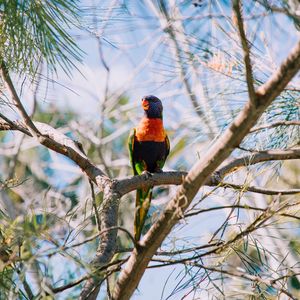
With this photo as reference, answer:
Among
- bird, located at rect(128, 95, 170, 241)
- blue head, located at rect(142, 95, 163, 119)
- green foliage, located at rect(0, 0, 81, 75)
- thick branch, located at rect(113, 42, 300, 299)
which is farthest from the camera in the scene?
blue head, located at rect(142, 95, 163, 119)

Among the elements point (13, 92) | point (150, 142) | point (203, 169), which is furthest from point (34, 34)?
point (150, 142)

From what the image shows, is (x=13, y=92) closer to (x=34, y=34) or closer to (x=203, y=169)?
(x=34, y=34)

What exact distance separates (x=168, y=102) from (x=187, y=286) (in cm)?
249

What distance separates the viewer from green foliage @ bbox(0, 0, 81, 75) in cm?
156

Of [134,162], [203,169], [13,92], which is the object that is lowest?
[203,169]

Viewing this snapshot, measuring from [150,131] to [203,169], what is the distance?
1.80 meters

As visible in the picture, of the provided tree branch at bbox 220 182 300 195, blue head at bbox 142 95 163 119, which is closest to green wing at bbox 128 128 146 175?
blue head at bbox 142 95 163 119

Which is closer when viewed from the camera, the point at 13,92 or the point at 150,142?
the point at 13,92

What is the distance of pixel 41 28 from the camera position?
1.61 meters

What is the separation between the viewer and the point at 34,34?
1.63 meters

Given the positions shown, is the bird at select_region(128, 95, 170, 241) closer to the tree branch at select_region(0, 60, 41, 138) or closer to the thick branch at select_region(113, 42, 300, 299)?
the tree branch at select_region(0, 60, 41, 138)

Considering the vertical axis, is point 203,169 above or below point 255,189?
below

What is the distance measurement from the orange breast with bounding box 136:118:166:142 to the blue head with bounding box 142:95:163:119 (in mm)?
24

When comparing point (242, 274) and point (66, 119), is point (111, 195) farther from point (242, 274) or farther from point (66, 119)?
point (66, 119)
